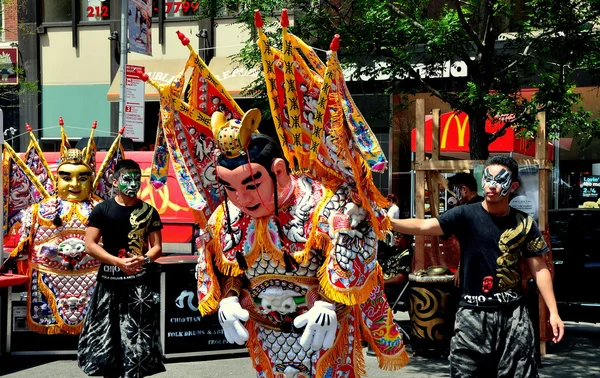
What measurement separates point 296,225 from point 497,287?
49.4 inches

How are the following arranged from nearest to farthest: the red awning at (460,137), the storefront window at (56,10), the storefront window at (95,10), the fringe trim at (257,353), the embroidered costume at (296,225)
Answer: the embroidered costume at (296,225) → the fringe trim at (257,353) → the red awning at (460,137) → the storefront window at (95,10) → the storefront window at (56,10)

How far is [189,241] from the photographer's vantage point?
10.5 metres

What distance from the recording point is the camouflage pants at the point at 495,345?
4.50m

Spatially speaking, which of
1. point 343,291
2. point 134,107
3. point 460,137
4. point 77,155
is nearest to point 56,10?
point 134,107

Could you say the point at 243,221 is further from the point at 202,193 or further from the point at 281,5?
the point at 281,5

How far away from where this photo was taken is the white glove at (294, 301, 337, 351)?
393cm

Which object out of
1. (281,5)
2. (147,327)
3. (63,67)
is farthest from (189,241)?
(63,67)

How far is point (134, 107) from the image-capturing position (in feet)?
44.8

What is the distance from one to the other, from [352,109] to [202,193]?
1.06 m

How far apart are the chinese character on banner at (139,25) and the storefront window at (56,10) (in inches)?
272

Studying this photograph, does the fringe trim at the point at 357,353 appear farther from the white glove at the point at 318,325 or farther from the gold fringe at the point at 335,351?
the white glove at the point at 318,325

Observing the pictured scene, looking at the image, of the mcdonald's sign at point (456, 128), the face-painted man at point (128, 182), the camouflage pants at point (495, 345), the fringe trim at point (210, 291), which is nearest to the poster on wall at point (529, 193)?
the camouflage pants at point (495, 345)

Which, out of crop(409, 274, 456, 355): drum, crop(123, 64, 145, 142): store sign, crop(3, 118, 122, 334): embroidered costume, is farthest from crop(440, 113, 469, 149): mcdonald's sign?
crop(3, 118, 122, 334): embroidered costume

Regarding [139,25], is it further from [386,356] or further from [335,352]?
[335,352]
